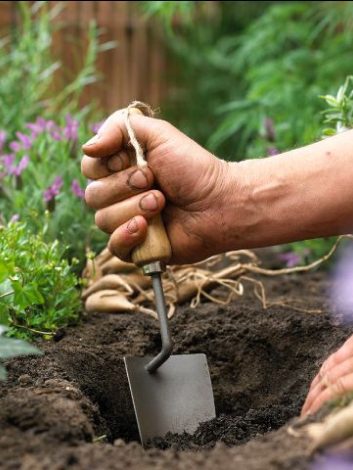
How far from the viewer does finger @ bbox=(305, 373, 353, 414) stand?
1.54 meters

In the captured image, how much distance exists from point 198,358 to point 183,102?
5.15m

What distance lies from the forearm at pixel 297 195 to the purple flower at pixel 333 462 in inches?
30.1

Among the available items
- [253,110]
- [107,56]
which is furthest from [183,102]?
[253,110]

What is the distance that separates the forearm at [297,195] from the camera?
1.86m

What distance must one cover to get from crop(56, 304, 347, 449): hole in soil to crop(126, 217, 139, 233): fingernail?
0.38 metres

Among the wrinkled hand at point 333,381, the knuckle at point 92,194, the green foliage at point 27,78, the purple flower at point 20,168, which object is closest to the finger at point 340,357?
the wrinkled hand at point 333,381

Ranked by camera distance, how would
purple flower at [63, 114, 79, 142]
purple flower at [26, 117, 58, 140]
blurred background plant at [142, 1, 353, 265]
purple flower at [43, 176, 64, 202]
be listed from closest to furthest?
1. purple flower at [43, 176, 64, 202]
2. purple flower at [63, 114, 79, 142]
3. purple flower at [26, 117, 58, 140]
4. blurred background plant at [142, 1, 353, 265]

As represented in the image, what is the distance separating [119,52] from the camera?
6473mm

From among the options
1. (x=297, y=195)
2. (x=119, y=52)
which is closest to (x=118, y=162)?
(x=297, y=195)

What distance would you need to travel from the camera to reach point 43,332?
6.96 feet

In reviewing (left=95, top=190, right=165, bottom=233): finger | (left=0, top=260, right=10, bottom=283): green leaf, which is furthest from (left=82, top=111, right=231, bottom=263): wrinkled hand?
(left=0, top=260, right=10, bottom=283): green leaf

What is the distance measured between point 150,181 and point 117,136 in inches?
5.9

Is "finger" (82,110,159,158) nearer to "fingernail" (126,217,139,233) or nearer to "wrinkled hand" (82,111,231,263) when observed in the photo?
"wrinkled hand" (82,111,231,263)

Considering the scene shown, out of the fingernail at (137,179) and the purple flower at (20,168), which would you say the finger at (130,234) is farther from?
the purple flower at (20,168)
